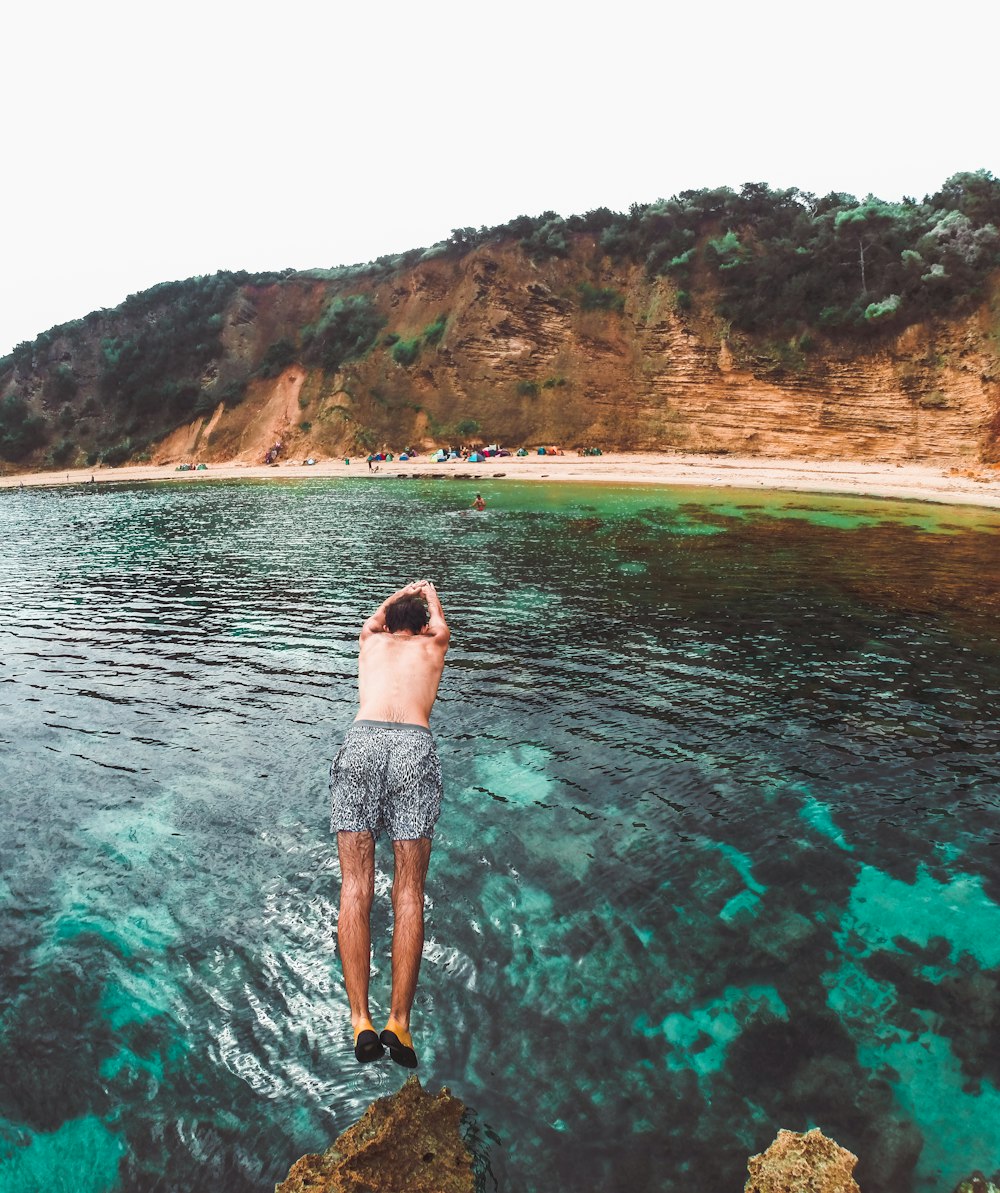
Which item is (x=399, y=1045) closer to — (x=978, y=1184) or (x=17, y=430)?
(x=978, y=1184)

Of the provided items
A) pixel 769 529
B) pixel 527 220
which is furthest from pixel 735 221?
pixel 769 529

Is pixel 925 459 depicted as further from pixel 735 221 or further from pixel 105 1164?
pixel 105 1164

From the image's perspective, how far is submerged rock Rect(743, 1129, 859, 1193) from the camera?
2.63 metres

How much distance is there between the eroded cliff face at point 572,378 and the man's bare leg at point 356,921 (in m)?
38.9

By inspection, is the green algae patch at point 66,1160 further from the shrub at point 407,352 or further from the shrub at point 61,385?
the shrub at point 61,385

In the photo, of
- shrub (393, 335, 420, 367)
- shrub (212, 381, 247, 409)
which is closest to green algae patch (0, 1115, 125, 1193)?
shrub (393, 335, 420, 367)

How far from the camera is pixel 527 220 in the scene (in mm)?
52531

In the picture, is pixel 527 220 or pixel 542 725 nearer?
pixel 542 725

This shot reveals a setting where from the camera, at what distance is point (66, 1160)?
3.17m

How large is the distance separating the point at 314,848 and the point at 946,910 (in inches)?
190

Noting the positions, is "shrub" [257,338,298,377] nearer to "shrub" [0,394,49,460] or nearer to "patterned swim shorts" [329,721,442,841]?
"shrub" [0,394,49,460]

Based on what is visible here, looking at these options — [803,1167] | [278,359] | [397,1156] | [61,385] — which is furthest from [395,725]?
[61,385]

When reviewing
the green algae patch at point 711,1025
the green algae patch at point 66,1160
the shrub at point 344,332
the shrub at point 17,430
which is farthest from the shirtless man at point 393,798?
the shrub at point 17,430

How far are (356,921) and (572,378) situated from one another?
49.1 meters
